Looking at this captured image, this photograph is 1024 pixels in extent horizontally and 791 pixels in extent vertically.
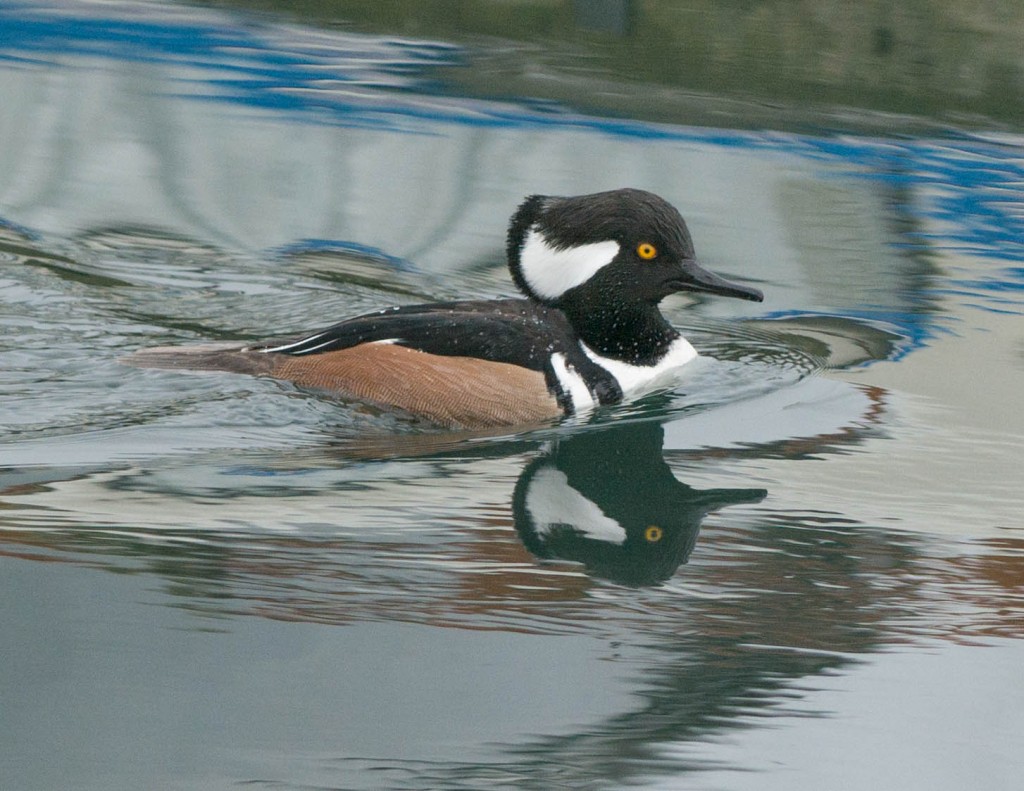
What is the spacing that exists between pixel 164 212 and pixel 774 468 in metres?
4.54

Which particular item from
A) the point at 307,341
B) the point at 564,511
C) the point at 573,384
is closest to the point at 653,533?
the point at 564,511

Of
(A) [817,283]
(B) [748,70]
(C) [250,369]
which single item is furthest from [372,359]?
(B) [748,70]

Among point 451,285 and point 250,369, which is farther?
point 451,285

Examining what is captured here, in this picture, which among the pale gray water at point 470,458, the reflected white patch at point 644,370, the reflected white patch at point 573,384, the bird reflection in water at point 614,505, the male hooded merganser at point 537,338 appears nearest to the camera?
the pale gray water at point 470,458

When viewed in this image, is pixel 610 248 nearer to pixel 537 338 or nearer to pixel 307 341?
pixel 537 338

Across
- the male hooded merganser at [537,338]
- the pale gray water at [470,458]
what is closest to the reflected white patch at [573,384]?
the male hooded merganser at [537,338]

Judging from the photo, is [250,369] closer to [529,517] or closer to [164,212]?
[529,517]

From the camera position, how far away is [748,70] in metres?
10.0

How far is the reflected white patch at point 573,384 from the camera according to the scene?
588 centimetres

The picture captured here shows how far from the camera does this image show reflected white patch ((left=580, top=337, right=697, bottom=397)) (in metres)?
6.12

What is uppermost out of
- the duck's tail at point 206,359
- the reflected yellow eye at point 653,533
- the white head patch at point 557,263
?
the white head patch at point 557,263

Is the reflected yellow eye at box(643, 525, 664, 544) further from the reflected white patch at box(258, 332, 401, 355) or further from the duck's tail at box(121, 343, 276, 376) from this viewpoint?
the duck's tail at box(121, 343, 276, 376)

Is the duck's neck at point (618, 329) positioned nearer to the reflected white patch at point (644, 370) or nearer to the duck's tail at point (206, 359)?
the reflected white patch at point (644, 370)

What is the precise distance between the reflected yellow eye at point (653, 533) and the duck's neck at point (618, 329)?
1732mm
